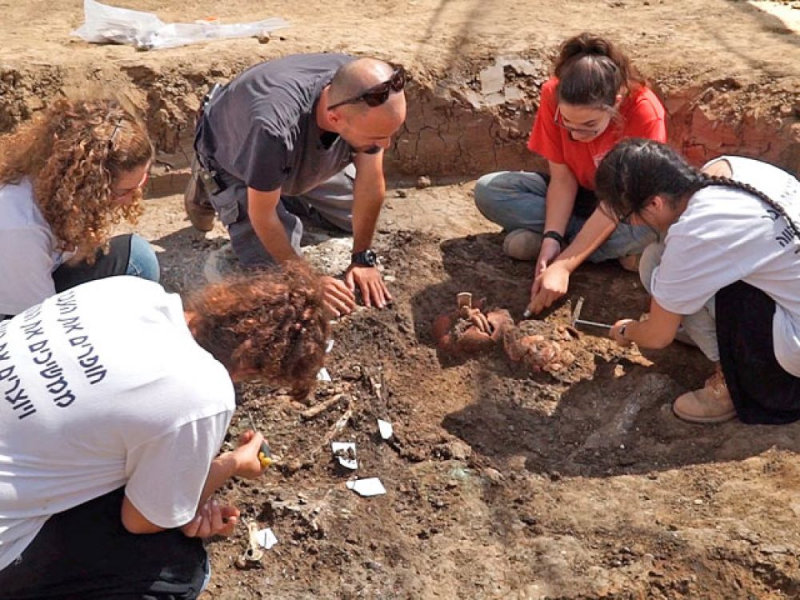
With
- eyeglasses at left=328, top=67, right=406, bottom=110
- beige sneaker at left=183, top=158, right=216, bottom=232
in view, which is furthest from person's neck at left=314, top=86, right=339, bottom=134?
beige sneaker at left=183, top=158, right=216, bottom=232

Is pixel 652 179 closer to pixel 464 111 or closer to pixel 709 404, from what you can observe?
pixel 709 404

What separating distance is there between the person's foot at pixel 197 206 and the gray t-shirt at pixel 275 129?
0.33 meters

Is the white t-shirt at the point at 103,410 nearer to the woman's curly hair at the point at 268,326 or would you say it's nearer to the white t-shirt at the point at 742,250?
the woman's curly hair at the point at 268,326

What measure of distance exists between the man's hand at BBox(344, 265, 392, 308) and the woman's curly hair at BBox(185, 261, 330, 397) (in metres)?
1.73

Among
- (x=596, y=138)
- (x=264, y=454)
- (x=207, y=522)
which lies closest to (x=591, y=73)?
(x=596, y=138)

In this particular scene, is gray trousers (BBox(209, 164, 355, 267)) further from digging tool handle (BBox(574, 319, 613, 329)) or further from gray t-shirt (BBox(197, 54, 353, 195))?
digging tool handle (BBox(574, 319, 613, 329))

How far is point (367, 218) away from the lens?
4297 millimetres

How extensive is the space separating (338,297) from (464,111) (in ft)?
5.81

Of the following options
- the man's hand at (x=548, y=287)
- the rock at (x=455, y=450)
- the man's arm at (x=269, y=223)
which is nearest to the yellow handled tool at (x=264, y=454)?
the rock at (x=455, y=450)

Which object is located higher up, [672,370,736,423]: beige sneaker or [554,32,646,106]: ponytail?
[554,32,646,106]: ponytail

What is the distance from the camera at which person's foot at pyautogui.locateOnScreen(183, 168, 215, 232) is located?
4.54 m

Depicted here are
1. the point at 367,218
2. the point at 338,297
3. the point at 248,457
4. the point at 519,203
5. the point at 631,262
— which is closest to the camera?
the point at 248,457

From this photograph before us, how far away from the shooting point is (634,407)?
3756mm

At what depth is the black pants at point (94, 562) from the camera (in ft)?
7.70
